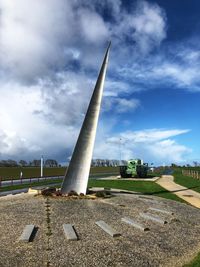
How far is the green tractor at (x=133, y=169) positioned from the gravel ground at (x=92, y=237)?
3338 cm

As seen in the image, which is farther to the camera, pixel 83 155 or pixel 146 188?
A: pixel 146 188

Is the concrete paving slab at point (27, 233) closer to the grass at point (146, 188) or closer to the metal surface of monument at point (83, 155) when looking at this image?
the metal surface of monument at point (83, 155)

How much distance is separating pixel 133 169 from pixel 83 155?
33373 mm

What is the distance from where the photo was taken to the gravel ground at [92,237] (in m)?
9.89

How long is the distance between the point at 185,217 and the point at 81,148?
20.7ft

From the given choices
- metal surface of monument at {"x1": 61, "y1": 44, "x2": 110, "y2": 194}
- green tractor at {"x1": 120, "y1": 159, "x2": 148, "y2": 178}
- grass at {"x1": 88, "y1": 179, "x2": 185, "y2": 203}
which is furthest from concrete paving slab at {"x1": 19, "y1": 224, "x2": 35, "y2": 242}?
green tractor at {"x1": 120, "y1": 159, "x2": 148, "y2": 178}

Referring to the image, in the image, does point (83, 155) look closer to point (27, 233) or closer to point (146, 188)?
point (27, 233)

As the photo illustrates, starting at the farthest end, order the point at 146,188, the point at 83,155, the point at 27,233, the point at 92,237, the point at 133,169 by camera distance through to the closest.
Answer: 1. the point at 133,169
2. the point at 146,188
3. the point at 83,155
4. the point at 92,237
5. the point at 27,233

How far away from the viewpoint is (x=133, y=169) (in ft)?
170

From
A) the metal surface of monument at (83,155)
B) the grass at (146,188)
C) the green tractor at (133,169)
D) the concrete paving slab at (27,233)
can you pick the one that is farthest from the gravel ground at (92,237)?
the green tractor at (133,169)

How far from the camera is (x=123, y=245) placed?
11.2 meters

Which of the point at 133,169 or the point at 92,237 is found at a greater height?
the point at 133,169

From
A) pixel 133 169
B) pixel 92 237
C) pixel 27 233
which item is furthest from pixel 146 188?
pixel 133 169

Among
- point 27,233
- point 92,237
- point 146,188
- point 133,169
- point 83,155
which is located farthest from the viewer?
point 133,169
